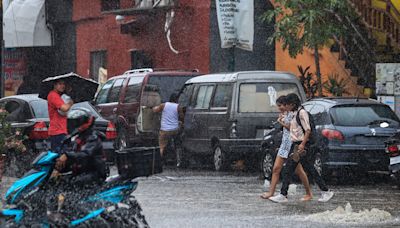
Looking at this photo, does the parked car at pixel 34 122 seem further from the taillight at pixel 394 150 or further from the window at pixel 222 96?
the taillight at pixel 394 150

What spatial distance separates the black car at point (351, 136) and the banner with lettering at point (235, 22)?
8.13 meters

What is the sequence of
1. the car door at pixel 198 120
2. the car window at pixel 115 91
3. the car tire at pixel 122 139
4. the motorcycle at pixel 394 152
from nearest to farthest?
the motorcycle at pixel 394 152 < the car door at pixel 198 120 < the car tire at pixel 122 139 < the car window at pixel 115 91

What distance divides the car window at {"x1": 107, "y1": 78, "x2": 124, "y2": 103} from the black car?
7282 millimetres

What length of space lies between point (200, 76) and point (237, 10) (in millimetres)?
4211

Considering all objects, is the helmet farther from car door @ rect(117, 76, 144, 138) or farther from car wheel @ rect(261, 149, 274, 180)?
car door @ rect(117, 76, 144, 138)

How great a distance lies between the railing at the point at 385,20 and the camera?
94.1 ft

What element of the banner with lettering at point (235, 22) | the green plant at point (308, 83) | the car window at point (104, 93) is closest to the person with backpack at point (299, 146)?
the green plant at point (308, 83)

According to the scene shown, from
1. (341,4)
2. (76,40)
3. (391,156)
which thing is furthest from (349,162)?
(76,40)

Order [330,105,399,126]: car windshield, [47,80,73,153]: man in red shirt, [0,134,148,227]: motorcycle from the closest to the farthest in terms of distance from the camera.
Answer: [0,134,148,227]: motorcycle
[47,80,73,153]: man in red shirt
[330,105,399,126]: car windshield

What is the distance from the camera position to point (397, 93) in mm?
22375

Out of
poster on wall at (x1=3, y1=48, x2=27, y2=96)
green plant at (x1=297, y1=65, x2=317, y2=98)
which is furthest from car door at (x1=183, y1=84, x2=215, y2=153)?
poster on wall at (x1=3, y1=48, x2=27, y2=96)

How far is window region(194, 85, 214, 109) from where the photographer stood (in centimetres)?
2244

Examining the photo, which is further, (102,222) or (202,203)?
(202,203)

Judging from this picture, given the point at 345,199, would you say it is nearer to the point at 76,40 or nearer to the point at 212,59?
the point at 212,59
